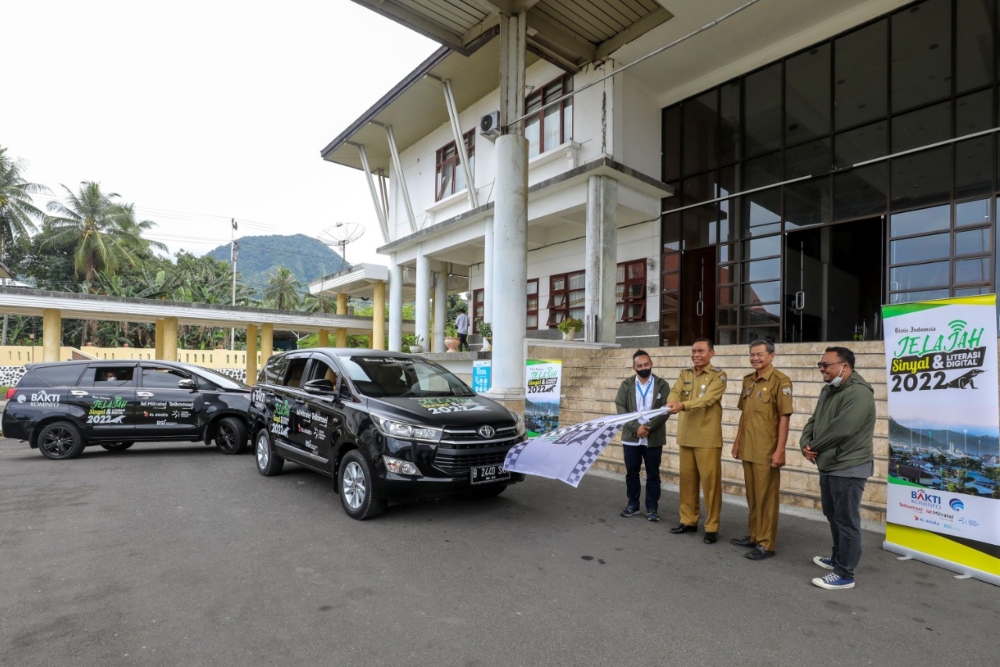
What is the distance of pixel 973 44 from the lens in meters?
10.3

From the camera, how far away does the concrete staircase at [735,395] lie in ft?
20.0

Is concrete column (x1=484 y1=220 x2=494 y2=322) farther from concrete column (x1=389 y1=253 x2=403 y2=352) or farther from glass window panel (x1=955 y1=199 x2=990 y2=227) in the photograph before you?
glass window panel (x1=955 y1=199 x2=990 y2=227)

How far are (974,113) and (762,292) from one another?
16.1 feet

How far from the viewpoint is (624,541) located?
505cm

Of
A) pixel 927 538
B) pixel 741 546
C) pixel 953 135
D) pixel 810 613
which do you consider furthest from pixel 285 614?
pixel 953 135

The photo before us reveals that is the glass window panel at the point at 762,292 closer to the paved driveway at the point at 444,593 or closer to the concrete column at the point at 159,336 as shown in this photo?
the paved driveway at the point at 444,593

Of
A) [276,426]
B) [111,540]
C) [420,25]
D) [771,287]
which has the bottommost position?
[111,540]

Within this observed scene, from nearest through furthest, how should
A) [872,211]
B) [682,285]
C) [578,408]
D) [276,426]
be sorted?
[276,426]
[578,408]
[872,211]
[682,285]

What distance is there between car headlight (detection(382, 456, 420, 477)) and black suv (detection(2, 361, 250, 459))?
5580mm

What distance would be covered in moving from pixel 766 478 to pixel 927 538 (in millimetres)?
1396

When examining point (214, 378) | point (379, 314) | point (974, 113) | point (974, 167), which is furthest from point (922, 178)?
point (379, 314)

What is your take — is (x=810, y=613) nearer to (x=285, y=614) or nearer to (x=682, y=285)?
(x=285, y=614)

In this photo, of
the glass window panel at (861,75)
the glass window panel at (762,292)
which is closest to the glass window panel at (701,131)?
→ the glass window panel at (861,75)

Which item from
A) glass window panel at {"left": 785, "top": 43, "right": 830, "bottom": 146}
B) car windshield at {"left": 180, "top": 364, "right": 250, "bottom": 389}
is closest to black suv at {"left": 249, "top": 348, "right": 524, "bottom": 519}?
car windshield at {"left": 180, "top": 364, "right": 250, "bottom": 389}
